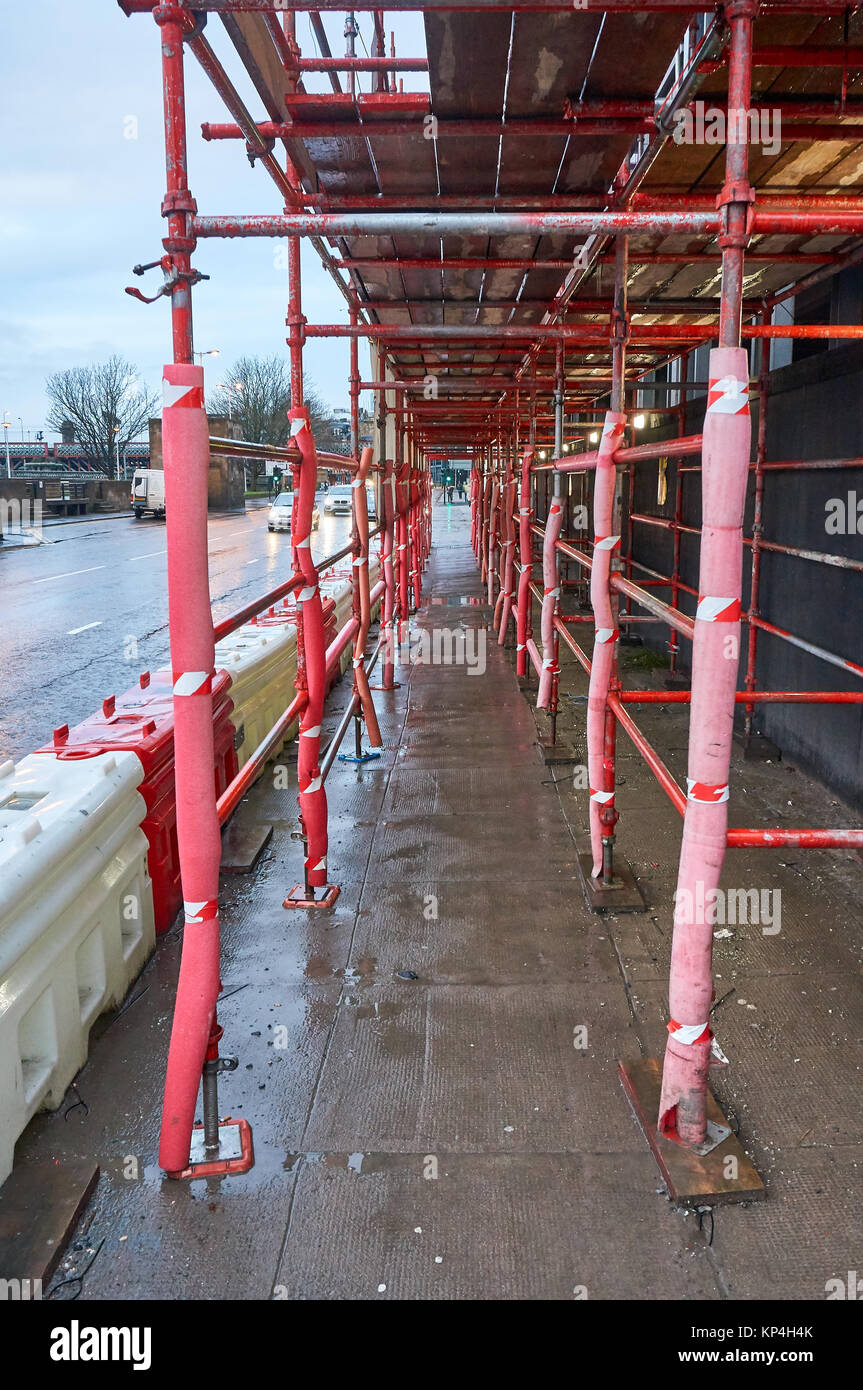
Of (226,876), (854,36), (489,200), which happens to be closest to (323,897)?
(226,876)

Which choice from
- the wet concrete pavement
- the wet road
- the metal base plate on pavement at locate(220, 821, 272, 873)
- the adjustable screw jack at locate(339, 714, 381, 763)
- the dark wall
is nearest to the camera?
the wet concrete pavement

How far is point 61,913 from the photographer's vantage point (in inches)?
118

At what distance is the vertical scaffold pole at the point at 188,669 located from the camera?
101 inches

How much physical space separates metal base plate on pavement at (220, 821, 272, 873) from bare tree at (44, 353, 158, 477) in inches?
2569

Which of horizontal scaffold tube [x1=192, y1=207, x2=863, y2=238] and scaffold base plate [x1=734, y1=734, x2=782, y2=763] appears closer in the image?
horizontal scaffold tube [x1=192, y1=207, x2=863, y2=238]

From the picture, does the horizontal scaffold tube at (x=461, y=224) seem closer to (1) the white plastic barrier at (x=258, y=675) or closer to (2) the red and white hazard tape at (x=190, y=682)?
(2) the red and white hazard tape at (x=190, y=682)

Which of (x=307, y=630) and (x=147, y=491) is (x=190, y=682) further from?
(x=147, y=491)

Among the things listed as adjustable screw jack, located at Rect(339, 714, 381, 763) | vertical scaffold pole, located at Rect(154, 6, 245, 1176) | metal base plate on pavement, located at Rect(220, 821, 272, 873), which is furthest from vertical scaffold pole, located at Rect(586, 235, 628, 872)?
adjustable screw jack, located at Rect(339, 714, 381, 763)

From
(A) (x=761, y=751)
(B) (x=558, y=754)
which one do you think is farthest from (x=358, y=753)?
(A) (x=761, y=751)

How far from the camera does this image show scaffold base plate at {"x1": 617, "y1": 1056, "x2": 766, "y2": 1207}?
2562 mm

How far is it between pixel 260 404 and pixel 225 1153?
73227 millimetres

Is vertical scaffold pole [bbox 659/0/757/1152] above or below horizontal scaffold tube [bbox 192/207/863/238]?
below

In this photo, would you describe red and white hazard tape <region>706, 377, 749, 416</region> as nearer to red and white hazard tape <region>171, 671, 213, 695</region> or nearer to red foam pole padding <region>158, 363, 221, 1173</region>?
red foam pole padding <region>158, 363, 221, 1173</region>

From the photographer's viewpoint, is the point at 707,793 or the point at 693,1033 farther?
the point at 693,1033
